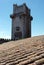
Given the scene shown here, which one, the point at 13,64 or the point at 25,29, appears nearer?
the point at 13,64

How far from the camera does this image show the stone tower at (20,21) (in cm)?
3084

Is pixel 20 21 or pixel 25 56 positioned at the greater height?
pixel 20 21

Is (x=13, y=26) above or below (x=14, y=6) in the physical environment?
below

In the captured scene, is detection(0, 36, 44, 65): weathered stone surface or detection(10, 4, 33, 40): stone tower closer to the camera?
detection(0, 36, 44, 65): weathered stone surface

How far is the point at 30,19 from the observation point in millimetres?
32500

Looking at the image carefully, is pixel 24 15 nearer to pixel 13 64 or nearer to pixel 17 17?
pixel 17 17

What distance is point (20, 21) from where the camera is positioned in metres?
31.6

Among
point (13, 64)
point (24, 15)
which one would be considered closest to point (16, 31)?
point (24, 15)

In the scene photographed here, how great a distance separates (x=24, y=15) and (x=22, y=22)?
139cm

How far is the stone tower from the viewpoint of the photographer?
101ft

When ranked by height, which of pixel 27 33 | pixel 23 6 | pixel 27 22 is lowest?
pixel 27 33

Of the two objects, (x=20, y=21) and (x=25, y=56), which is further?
(x=20, y=21)

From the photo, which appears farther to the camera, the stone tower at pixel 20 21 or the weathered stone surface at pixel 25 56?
the stone tower at pixel 20 21

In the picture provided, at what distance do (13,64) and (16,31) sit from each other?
88.1 feet
